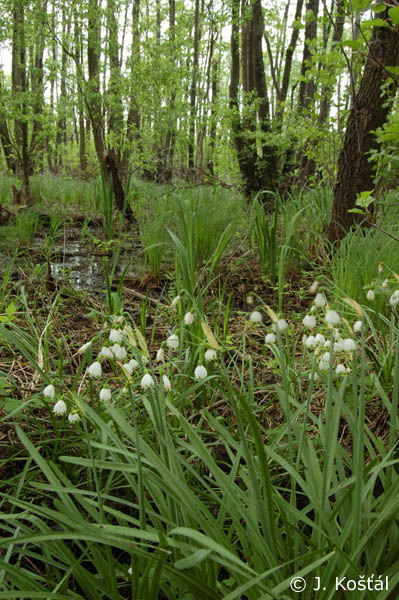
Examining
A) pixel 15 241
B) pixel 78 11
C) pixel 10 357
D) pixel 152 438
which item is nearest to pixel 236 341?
pixel 152 438

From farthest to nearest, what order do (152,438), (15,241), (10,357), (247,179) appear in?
(247,179), (15,241), (10,357), (152,438)

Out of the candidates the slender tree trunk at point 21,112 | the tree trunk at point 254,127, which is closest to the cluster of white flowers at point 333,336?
the tree trunk at point 254,127

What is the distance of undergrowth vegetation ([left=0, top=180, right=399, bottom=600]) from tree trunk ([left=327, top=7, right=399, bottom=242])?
816 millimetres

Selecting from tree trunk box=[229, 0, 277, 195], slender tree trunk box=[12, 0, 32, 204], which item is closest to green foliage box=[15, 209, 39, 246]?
slender tree trunk box=[12, 0, 32, 204]

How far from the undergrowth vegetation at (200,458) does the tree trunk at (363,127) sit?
816 millimetres

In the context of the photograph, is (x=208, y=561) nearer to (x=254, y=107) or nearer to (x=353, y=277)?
(x=353, y=277)

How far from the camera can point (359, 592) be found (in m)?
0.80

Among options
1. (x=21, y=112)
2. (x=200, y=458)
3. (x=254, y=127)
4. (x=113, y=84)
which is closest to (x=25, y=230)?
(x=21, y=112)

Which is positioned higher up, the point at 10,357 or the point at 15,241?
the point at 15,241

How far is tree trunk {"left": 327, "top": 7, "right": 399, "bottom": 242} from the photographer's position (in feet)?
9.20

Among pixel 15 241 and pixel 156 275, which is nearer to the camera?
pixel 156 275

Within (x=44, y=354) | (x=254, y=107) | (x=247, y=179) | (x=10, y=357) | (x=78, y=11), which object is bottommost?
(x=10, y=357)

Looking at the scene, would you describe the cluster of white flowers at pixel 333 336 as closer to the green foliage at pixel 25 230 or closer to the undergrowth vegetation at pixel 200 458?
the undergrowth vegetation at pixel 200 458

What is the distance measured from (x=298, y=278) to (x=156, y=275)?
1098mm
